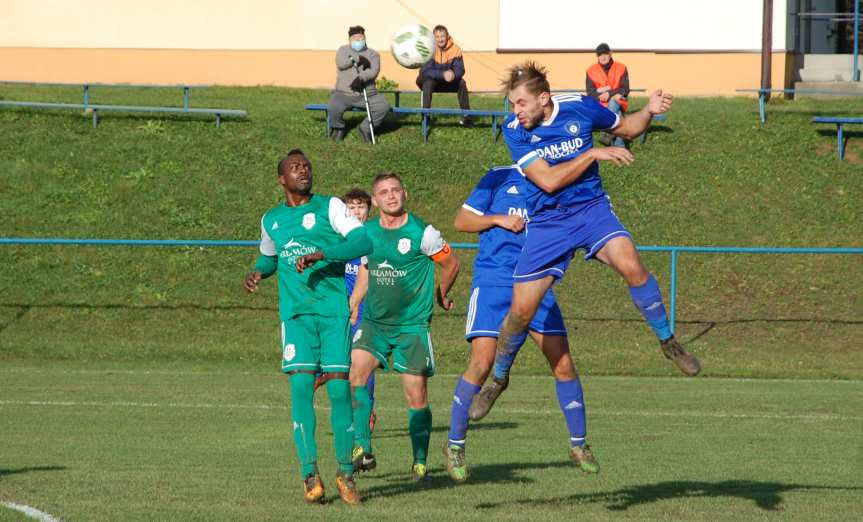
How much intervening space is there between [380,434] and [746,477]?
12.5 feet

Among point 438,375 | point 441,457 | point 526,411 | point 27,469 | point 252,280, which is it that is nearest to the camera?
point 252,280

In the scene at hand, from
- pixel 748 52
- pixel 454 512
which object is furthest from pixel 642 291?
pixel 748 52

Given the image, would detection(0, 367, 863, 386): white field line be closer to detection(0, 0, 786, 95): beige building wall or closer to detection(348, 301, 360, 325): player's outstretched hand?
detection(348, 301, 360, 325): player's outstretched hand

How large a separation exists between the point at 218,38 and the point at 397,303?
21888 millimetres

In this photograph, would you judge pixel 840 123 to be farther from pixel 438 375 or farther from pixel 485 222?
pixel 485 222

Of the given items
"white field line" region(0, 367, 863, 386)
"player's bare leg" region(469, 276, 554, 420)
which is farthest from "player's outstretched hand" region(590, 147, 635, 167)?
"white field line" region(0, 367, 863, 386)

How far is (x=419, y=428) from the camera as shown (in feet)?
31.4

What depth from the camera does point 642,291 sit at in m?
8.33

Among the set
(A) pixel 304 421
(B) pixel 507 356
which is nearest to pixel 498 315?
(B) pixel 507 356

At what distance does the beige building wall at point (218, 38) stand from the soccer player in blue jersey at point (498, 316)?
20.2m

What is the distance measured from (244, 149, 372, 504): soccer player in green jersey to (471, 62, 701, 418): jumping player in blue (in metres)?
1.09

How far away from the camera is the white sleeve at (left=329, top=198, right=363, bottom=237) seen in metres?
8.52

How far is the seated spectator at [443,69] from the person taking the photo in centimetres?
2427

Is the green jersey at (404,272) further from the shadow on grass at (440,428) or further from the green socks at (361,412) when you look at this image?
the shadow on grass at (440,428)
